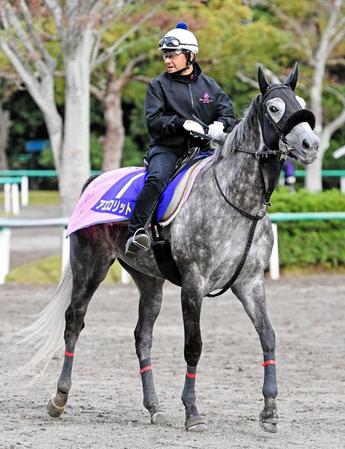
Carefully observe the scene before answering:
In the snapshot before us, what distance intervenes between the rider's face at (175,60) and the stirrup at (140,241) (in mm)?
1051

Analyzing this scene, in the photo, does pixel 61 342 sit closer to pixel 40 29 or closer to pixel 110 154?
pixel 40 29

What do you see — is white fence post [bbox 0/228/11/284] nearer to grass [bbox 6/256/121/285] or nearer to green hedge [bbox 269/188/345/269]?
grass [bbox 6/256/121/285]

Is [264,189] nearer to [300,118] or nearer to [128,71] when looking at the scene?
[300,118]

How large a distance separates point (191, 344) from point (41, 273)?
905cm

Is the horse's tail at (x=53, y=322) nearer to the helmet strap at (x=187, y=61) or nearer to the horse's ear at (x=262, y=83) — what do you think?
the helmet strap at (x=187, y=61)

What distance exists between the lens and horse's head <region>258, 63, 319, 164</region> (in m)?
6.08

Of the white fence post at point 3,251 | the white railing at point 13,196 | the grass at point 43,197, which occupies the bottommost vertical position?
the grass at point 43,197

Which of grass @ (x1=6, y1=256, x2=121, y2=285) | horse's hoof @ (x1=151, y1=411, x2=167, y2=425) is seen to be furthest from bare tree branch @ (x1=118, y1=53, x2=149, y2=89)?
horse's hoof @ (x1=151, y1=411, x2=167, y2=425)

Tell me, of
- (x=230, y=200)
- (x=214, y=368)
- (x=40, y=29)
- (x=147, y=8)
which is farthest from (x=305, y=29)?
(x=230, y=200)

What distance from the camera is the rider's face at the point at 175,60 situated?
703 centimetres

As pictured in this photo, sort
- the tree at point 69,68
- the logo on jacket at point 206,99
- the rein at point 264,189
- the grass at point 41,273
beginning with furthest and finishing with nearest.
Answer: the tree at point 69,68 < the grass at point 41,273 < the logo on jacket at point 206,99 < the rein at point 264,189

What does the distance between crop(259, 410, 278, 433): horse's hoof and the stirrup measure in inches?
50.0

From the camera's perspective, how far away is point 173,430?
6668mm

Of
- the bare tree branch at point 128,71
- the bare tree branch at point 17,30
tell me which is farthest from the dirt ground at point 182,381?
the bare tree branch at point 128,71
